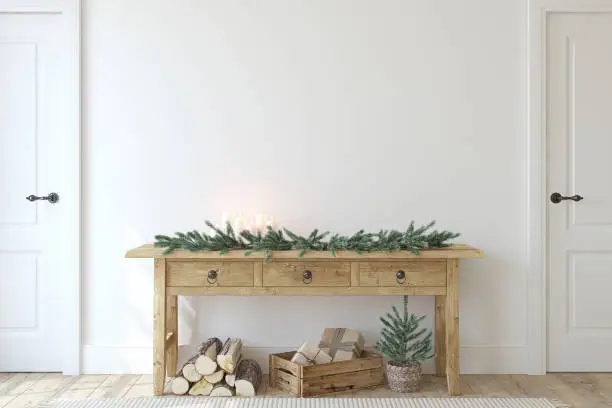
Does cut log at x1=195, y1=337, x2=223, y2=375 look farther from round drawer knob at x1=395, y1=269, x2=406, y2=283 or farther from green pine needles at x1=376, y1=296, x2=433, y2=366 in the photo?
round drawer knob at x1=395, y1=269, x2=406, y2=283

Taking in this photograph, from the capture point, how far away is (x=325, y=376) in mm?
3105

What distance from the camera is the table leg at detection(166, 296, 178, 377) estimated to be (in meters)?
3.34

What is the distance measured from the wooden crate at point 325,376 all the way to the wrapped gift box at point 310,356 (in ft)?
0.18

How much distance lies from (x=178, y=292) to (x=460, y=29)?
79.2 inches

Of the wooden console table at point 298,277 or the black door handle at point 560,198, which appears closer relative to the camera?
the wooden console table at point 298,277

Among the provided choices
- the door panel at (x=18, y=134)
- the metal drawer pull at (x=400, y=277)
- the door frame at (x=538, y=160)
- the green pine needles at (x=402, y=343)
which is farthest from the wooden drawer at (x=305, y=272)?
the door panel at (x=18, y=134)

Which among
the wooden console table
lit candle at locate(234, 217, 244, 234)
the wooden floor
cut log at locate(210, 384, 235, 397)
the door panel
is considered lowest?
the wooden floor

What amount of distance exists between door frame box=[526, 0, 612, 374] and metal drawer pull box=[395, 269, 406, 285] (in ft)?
2.86

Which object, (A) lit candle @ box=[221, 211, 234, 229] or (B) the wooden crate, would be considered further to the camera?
(A) lit candle @ box=[221, 211, 234, 229]

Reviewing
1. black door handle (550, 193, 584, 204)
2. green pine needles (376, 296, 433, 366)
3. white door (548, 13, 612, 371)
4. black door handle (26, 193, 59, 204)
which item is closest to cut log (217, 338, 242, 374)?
green pine needles (376, 296, 433, 366)

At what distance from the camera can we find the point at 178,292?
3057 millimetres

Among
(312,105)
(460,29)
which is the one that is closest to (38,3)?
(312,105)

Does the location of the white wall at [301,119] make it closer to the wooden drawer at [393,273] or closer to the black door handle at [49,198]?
the black door handle at [49,198]

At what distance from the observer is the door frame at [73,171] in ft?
11.3
